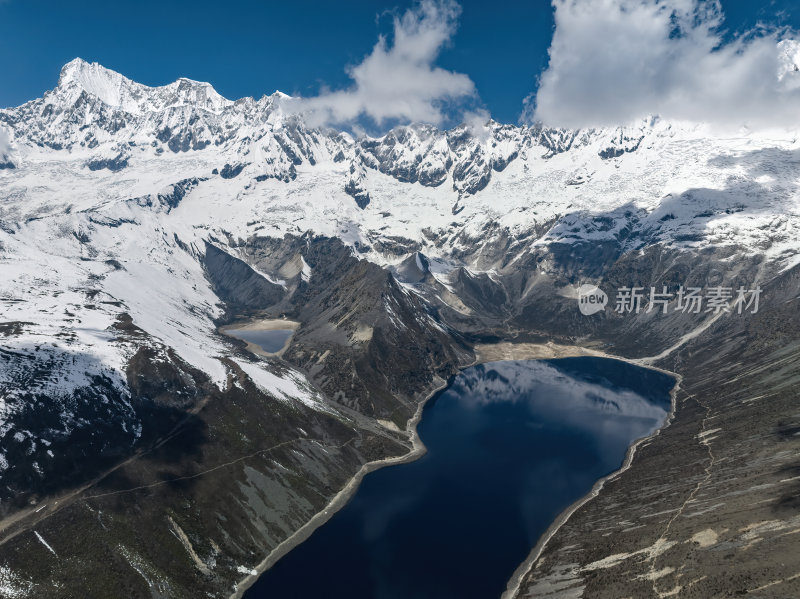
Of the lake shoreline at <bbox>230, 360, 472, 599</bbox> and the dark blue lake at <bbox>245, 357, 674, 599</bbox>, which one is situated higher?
the lake shoreline at <bbox>230, 360, 472, 599</bbox>

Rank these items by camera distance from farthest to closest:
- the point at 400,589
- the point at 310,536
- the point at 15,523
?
1. the point at 310,536
2. the point at 400,589
3. the point at 15,523

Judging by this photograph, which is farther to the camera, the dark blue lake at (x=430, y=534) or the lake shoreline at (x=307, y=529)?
the lake shoreline at (x=307, y=529)

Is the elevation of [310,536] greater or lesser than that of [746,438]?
greater

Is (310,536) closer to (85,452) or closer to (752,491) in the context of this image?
(85,452)

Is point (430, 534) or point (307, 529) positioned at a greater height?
point (307, 529)

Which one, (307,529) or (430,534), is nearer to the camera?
(430,534)

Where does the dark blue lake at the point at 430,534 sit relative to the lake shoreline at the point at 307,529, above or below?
below

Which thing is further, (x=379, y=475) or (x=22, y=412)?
(x=379, y=475)

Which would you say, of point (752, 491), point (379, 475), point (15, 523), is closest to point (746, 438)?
point (752, 491)

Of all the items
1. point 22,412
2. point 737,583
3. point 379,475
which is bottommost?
point 737,583

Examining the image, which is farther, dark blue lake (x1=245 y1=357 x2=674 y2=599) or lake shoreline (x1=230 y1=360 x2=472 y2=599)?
lake shoreline (x1=230 y1=360 x2=472 y2=599)

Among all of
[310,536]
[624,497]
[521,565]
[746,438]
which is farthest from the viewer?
[746,438]
